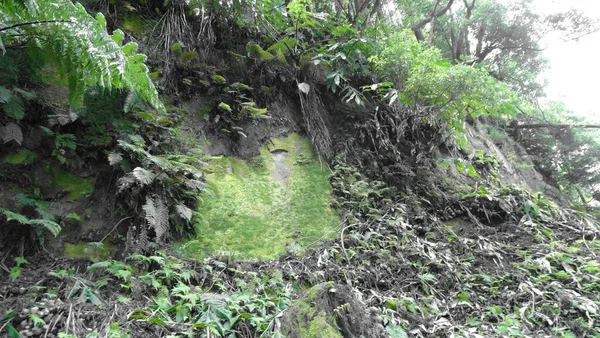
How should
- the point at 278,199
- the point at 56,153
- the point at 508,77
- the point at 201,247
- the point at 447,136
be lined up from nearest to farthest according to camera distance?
the point at 56,153
the point at 201,247
the point at 278,199
the point at 447,136
the point at 508,77

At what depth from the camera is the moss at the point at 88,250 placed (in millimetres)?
3035

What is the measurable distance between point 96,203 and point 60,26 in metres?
1.63

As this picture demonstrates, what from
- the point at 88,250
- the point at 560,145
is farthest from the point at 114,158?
the point at 560,145

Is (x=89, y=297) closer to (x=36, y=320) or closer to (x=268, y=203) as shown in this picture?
(x=36, y=320)

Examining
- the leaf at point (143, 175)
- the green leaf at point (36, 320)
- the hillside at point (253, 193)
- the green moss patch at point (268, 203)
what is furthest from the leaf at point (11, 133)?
the green moss patch at point (268, 203)

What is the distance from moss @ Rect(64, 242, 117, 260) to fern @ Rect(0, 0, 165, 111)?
1262mm

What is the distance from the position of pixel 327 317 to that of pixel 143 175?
211 cm

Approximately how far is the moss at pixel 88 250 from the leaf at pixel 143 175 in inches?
26.5

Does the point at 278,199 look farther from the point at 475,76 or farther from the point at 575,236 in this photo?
the point at 575,236

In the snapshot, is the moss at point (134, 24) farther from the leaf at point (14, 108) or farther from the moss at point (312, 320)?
the moss at point (312, 320)

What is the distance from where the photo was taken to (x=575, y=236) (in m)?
4.96

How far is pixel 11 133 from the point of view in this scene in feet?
9.83

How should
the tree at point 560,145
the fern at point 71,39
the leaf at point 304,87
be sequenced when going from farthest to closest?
1. the tree at point 560,145
2. the leaf at point 304,87
3. the fern at point 71,39

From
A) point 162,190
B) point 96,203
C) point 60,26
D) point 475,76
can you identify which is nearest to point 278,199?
point 162,190
